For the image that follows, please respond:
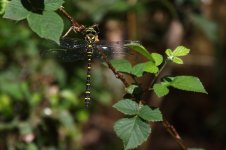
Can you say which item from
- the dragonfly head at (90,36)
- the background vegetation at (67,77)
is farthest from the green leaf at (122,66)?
the background vegetation at (67,77)

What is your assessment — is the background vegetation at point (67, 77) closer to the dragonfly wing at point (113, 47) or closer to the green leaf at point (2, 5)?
the dragonfly wing at point (113, 47)

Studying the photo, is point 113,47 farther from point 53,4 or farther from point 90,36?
point 53,4

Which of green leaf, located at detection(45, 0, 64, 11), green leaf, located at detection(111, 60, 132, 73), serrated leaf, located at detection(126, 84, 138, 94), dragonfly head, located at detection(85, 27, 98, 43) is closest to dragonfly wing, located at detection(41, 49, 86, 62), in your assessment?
dragonfly head, located at detection(85, 27, 98, 43)

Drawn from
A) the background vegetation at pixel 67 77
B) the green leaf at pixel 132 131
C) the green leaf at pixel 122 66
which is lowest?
the background vegetation at pixel 67 77

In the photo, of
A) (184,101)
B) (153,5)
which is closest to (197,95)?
(184,101)

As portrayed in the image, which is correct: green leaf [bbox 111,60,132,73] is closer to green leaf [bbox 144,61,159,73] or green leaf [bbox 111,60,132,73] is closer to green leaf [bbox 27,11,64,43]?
green leaf [bbox 144,61,159,73]

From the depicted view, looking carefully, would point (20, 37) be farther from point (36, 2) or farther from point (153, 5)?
point (36, 2)
